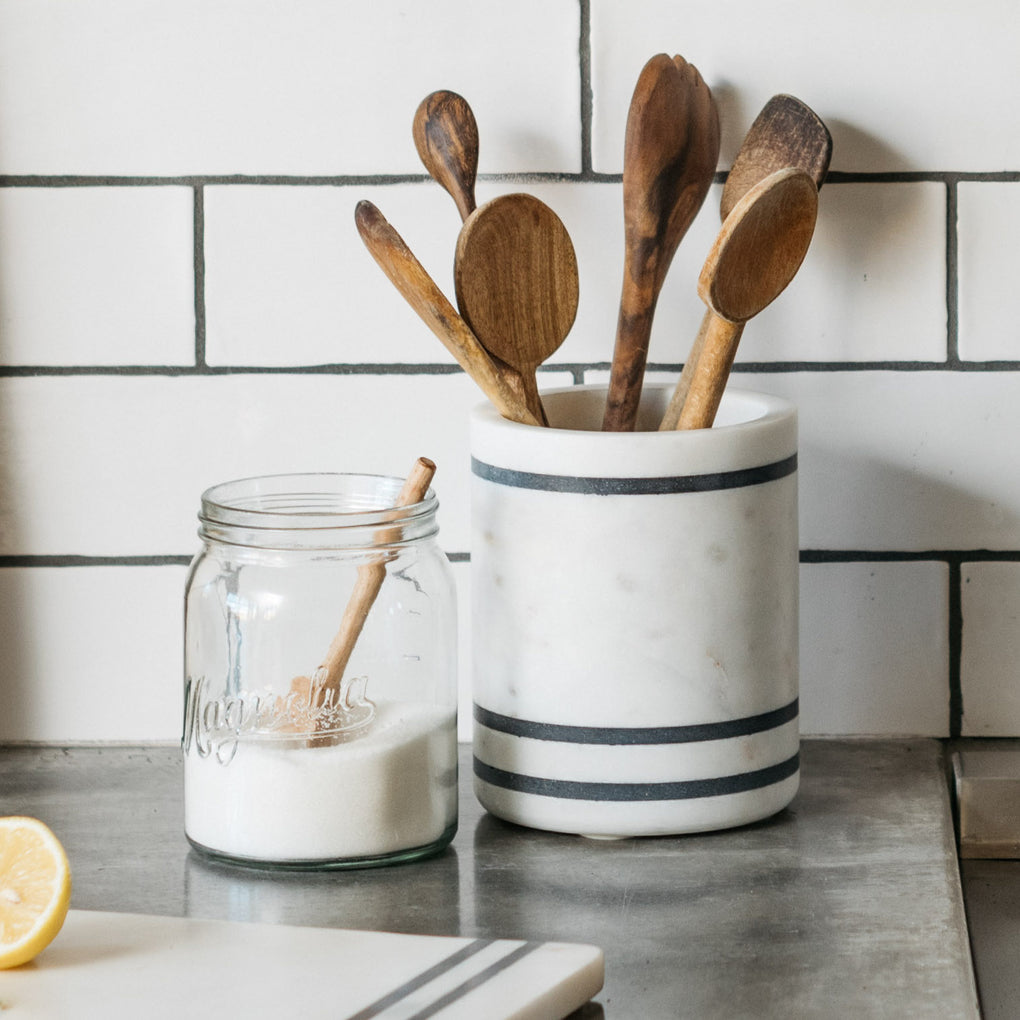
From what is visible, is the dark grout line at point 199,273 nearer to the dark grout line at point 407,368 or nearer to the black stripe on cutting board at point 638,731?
the dark grout line at point 407,368

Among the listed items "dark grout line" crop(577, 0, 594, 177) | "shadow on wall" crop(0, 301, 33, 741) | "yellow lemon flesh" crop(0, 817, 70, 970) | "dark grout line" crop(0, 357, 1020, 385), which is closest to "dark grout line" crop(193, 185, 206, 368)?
"dark grout line" crop(0, 357, 1020, 385)

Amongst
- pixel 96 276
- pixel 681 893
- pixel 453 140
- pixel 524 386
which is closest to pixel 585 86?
pixel 453 140

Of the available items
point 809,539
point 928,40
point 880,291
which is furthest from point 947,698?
point 928,40

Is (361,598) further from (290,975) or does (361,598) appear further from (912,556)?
(912,556)

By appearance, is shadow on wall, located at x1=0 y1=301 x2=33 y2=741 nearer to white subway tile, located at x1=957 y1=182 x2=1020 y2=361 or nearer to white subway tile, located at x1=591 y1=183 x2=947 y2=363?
white subway tile, located at x1=591 y1=183 x2=947 y2=363

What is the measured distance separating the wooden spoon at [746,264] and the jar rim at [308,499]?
0.48 feet

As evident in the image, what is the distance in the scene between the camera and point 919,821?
2.60 ft

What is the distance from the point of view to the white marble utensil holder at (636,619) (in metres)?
0.72

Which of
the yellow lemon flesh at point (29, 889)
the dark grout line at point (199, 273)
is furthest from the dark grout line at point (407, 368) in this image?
the yellow lemon flesh at point (29, 889)

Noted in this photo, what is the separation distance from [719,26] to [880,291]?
172 mm

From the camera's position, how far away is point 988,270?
87cm

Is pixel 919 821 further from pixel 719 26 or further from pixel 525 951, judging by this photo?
pixel 719 26

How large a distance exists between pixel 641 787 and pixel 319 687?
161mm

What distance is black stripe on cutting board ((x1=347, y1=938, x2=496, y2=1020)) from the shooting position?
0.57 metres
